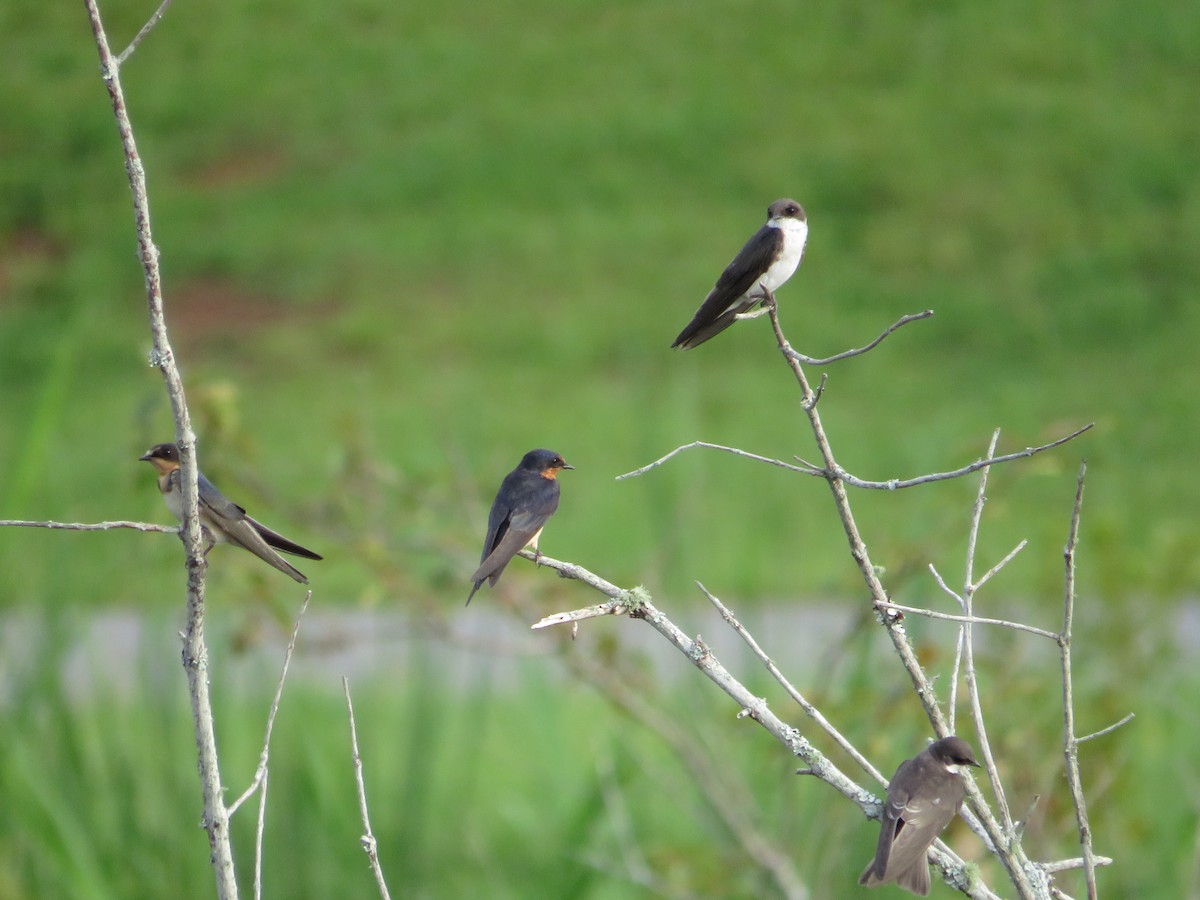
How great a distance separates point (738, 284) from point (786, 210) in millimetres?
333

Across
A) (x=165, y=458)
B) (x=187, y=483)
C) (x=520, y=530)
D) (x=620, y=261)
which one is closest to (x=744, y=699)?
→ (x=187, y=483)

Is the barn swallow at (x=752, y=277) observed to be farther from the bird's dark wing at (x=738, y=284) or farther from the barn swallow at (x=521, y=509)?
the barn swallow at (x=521, y=509)

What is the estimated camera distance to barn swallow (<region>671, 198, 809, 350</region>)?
2.68 meters

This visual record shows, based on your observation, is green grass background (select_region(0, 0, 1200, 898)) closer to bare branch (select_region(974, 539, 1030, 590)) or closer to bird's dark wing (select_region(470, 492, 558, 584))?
bird's dark wing (select_region(470, 492, 558, 584))

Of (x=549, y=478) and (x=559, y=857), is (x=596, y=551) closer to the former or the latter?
(x=559, y=857)

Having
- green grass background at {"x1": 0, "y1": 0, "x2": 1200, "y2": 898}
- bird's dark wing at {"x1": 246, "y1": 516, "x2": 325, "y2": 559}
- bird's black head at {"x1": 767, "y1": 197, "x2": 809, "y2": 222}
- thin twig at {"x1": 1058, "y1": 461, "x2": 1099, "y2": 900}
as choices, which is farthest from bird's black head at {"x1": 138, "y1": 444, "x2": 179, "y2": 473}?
green grass background at {"x1": 0, "y1": 0, "x2": 1200, "y2": 898}

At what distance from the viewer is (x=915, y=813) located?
7.00ft

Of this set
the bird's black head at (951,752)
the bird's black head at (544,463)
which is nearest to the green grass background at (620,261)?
the bird's black head at (544,463)

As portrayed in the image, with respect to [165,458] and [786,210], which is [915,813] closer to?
[786,210]

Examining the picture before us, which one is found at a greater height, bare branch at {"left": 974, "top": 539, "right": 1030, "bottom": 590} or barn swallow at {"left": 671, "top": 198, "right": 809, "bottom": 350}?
barn swallow at {"left": 671, "top": 198, "right": 809, "bottom": 350}

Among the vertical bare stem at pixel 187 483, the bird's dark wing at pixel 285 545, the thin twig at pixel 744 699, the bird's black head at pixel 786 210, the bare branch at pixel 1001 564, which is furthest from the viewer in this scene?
the bird's black head at pixel 786 210

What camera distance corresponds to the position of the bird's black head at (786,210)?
2988mm

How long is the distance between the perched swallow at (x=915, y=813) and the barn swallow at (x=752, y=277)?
0.86 m

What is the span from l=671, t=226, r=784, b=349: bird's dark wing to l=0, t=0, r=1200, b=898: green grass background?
354 centimetres
